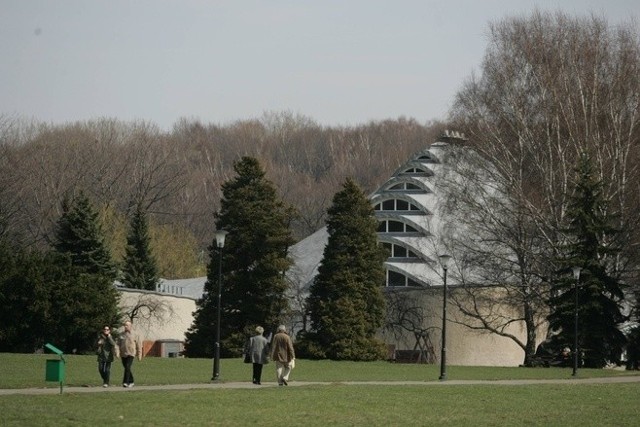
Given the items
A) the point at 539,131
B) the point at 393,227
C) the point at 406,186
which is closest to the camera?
the point at 539,131

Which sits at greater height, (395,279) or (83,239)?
(83,239)

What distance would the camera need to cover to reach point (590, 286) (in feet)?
164

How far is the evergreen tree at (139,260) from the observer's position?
271ft

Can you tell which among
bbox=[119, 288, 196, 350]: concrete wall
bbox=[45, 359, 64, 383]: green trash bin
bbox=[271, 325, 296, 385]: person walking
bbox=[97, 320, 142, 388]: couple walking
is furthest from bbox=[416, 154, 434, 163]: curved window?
bbox=[45, 359, 64, 383]: green trash bin

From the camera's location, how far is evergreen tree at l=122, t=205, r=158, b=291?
82750 millimetres

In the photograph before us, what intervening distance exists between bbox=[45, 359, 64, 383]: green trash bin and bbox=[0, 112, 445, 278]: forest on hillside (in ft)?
106

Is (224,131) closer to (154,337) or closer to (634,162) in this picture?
(154,337)

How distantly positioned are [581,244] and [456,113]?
45.2 feet

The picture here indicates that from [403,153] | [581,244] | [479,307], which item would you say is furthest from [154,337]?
[403,153]

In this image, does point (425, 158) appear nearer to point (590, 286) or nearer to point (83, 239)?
point (83, 239)

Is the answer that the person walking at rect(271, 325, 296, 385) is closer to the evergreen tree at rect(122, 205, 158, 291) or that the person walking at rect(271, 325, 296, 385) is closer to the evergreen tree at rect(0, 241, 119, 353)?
the evergreen tree at rect(0, 241, 119, 353)

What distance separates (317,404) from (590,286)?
2575cm

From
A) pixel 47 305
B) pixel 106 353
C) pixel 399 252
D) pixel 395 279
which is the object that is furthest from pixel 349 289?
pixel 106 353

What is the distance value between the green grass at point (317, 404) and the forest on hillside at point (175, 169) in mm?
27436
